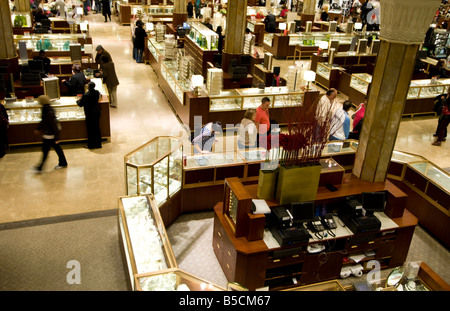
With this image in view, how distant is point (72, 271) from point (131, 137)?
4.57 metres

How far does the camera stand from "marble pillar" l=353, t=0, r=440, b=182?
589 cm

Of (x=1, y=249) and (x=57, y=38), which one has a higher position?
(x=57, y=38)

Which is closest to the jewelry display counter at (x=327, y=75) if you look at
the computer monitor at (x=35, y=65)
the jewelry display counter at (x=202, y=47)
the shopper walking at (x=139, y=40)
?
the jewelry display counter at (x=202, y=47)

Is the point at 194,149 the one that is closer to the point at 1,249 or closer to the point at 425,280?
the point at 1,249

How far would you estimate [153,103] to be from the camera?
480 inches

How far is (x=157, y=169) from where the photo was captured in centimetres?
671

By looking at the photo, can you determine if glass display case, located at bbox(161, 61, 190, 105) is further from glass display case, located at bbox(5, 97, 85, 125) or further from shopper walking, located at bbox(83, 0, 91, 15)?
shopper walking, located at bbox(83, 0, 91, 15)

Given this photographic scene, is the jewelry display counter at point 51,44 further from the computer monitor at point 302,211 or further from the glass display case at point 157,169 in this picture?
the computer monitor at point 302,211

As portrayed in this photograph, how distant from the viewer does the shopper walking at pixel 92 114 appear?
8.83m

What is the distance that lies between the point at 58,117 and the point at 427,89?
10010 mm

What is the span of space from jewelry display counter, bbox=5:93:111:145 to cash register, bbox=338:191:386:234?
222 inches

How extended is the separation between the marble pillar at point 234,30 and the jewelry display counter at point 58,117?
4.35 m

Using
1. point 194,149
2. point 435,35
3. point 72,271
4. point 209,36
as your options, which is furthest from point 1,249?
point 435,35

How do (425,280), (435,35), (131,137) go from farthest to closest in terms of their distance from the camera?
(435,35) → (131,137) → (425,280)
